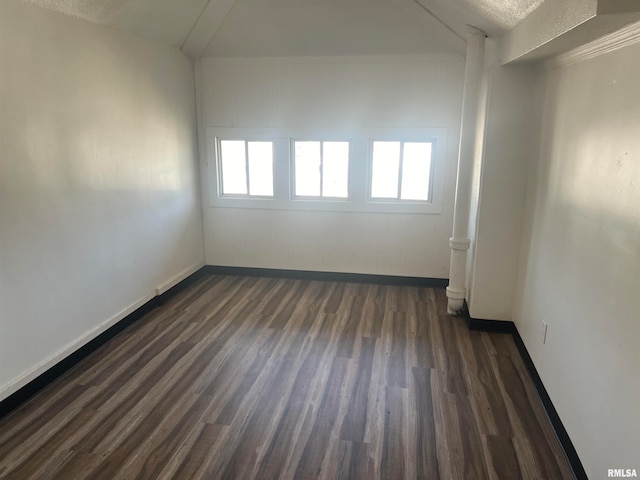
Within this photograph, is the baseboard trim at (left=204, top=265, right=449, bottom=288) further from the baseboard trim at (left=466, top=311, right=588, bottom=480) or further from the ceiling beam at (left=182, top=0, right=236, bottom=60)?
the ceiling beam at (left=182, top=0, right=236, bottom=60)

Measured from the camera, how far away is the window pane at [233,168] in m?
4.65

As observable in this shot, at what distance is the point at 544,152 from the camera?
2.83 meters

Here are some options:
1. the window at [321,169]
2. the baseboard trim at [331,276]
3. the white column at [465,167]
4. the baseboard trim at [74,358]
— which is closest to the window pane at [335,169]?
the window at [321,169]

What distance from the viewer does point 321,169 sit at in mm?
4516

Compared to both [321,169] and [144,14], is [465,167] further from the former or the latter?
[144,14]

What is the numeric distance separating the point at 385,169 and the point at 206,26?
216 centimetres

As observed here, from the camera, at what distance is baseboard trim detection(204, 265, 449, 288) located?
4.49m

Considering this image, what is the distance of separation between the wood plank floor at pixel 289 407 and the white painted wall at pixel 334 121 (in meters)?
0.96

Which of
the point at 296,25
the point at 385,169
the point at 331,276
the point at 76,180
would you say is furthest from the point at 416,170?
the point at 76,180

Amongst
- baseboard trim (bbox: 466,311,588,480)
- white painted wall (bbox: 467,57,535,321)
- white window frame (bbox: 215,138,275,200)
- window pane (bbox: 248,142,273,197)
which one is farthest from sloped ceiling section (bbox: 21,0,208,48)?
baseboard trim (bbox: 466,311,588,480)

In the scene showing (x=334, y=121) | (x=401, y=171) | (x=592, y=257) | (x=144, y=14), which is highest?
(x=144, y=14)

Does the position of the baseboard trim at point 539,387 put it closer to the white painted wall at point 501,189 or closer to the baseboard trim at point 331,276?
the white painted wall at point 501,189

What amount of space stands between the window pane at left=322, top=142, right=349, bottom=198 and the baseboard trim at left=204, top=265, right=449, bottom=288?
2.88 feet

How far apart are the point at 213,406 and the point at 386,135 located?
2.95 metres
